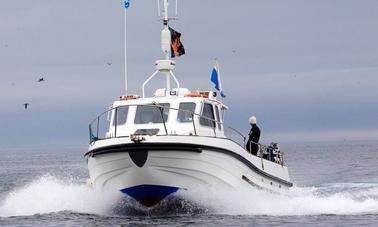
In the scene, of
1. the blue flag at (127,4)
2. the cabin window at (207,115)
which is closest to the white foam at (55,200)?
the cabin window at (207,115)

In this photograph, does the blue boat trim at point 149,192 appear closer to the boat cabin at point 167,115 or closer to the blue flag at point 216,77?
the boat cabin at point 167,115

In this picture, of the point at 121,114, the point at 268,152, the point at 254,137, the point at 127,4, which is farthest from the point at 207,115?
the point at 127,4

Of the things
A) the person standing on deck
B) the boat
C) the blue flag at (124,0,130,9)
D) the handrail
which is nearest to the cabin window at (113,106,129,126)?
the boat

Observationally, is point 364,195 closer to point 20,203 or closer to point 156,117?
point 156,117

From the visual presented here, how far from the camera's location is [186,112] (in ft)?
74.1

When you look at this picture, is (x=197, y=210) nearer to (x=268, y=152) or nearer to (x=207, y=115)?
(x=207, y=115)

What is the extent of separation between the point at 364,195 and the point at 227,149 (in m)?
10.6

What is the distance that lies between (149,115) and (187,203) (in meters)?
3.03

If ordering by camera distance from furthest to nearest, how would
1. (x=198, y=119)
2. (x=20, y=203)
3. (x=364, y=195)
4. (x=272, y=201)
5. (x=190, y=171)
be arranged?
(x=364, y=195), (x=20, y=203), (x=272, y=201), (x=198, y=119), (x=190, y=171)

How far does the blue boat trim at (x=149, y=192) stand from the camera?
67.9 feet

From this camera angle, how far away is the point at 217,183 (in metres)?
21.2

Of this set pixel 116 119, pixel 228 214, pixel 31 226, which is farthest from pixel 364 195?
pixel 31 226

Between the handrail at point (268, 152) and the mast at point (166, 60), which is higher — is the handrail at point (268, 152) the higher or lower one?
the lower one

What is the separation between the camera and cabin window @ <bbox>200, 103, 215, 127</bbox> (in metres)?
22.7
